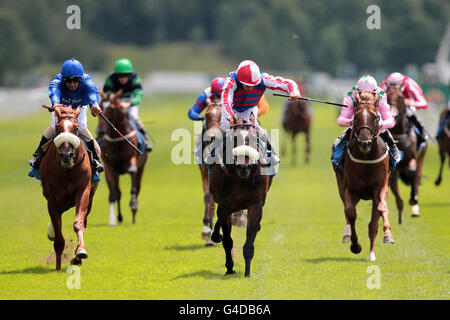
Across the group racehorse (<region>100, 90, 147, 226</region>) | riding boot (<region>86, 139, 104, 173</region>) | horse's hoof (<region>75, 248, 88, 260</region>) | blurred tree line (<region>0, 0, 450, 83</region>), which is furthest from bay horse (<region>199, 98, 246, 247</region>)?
blurred tree line (<region>0, 0, 450, 83</region>)

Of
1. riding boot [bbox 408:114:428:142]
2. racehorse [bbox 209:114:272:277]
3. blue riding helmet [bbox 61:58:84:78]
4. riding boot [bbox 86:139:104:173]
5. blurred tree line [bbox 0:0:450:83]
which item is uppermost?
blurred tree line [bbox 0:0:450:83]

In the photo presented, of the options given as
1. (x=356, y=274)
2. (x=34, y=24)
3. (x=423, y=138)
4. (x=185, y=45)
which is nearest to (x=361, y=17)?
(x=34, y=24)

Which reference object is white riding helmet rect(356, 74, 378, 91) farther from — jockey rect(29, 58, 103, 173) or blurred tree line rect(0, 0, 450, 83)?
blurred tree line rect(0, 0, 450, 83)

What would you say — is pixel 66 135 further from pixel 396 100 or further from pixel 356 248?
pixel 396 100

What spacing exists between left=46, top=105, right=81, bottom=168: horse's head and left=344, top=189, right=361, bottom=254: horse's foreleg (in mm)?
3393

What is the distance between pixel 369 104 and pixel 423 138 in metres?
5.59

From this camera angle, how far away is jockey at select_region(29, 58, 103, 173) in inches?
430

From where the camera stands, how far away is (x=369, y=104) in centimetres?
1085

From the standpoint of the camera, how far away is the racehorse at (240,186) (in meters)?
9.70

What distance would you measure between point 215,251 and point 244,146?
123 inches

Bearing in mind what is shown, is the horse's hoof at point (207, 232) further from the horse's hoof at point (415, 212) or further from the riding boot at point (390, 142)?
the horse's hoof at point (415, 212)
